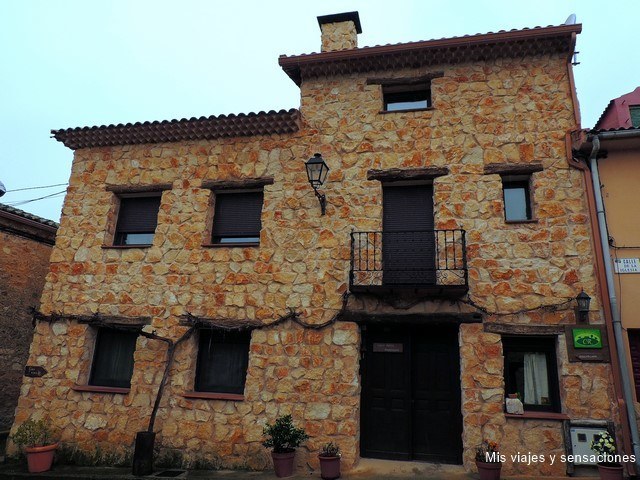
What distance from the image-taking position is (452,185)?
714 cm

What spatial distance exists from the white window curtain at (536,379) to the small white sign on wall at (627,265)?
175 centimetres

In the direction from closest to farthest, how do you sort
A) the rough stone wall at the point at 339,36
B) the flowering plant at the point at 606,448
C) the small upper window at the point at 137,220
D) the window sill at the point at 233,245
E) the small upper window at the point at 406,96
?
the flowering plant at the point at 606,448 < the window sill at the point at 233,245 < the small upper window at the point at 406,96 < the small upper window at the point at 137,220 < the rough stone wall at the point at 339,36

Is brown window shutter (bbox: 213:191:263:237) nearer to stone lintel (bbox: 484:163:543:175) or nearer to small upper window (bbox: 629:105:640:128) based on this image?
stone lintel (bbox: 484:163:543:175)

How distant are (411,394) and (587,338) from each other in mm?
2744

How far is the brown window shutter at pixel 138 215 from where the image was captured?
8250 millimetres

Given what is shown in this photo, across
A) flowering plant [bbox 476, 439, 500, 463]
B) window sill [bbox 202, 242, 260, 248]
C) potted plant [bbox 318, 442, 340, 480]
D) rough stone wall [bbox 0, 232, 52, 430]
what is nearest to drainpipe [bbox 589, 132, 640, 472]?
flowering plant [bbox 476, 439, 500, 463]

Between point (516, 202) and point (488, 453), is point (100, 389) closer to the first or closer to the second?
point (488, 453)

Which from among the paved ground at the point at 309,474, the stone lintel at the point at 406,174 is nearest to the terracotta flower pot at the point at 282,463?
the paved ground at the point at 309,474

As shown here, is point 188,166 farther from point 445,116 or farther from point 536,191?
point 536,191

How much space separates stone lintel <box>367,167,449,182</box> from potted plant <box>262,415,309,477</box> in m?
4.25

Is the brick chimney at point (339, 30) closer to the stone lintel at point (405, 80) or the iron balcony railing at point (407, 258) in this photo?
the stone lintel at point (405, 80)

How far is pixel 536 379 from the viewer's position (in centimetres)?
646

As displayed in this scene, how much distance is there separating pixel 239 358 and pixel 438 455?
11.8ft

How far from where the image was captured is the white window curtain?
252 inches
